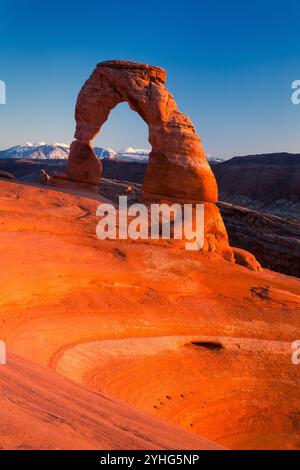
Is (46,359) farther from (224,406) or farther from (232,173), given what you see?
(232,173)

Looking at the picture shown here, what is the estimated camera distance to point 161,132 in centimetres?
1341

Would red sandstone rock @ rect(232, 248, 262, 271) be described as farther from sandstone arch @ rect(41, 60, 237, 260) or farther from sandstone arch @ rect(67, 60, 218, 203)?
sandstone arch @ rect(67, 60, 218, 203)

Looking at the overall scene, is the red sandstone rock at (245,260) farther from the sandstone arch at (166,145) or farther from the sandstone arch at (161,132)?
the sandstone arch at (161,132)

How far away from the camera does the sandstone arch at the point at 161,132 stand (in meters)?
13.2

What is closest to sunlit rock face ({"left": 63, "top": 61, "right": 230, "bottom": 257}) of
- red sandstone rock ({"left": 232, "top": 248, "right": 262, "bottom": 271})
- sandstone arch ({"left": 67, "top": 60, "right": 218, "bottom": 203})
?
sandstone arch ({"left": 67, "top": 60, "right": 218, "bottom": 203})

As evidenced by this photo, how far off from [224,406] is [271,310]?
344cm

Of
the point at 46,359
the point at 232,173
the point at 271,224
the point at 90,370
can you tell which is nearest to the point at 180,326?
the point at 90,370

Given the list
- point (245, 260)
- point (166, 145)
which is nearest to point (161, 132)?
point (166, 145)

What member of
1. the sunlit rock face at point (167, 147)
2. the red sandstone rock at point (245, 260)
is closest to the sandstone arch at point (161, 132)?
the sunlit rock face at point (167, 147)

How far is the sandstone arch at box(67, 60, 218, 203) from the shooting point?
13164 mm

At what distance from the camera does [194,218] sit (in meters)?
12.4

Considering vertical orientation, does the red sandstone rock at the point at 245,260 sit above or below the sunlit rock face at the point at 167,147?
below
